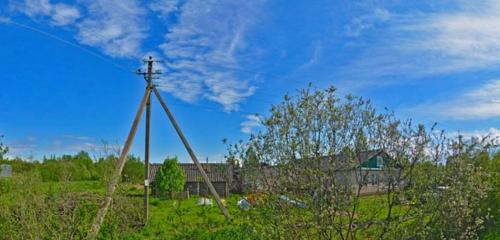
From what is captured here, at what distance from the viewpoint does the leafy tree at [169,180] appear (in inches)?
890

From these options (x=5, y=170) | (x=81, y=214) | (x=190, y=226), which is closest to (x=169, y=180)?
(x=5, y=170)

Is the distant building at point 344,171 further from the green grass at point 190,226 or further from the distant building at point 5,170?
the distant building at point 5,170

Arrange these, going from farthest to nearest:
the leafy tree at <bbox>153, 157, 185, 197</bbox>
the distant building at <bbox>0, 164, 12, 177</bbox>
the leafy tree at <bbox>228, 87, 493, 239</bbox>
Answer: the leafy tree at <bbox>153, 157, 185, 197</bbox>, the distant building at <bbox>0, 164, 12, 177</bbox>, the leafy tree at <bbox>228, 87, 493, 239</bbox>

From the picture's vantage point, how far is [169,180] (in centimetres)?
2278

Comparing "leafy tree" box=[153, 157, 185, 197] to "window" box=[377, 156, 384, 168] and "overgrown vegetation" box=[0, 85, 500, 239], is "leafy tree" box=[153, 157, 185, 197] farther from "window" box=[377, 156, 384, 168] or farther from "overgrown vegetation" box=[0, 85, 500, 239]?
"window" box=[377, 156, 384, 168]

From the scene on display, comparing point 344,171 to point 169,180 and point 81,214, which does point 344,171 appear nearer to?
point 81,214

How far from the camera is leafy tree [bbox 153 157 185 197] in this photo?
22.6 meters

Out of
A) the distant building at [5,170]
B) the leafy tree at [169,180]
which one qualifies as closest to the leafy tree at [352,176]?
the distant building at [5,170]

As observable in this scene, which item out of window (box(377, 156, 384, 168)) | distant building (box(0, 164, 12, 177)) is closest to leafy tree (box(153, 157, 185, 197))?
distant building (box(0, 164, 12, 177))

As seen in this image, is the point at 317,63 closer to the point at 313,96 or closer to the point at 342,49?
the point at 342,49

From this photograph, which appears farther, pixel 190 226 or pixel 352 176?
pixel 190 226

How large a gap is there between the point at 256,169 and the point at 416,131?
146 centimetres

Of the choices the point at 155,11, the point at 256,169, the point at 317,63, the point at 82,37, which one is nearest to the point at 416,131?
the point at 256,169

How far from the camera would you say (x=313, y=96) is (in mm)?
4508
